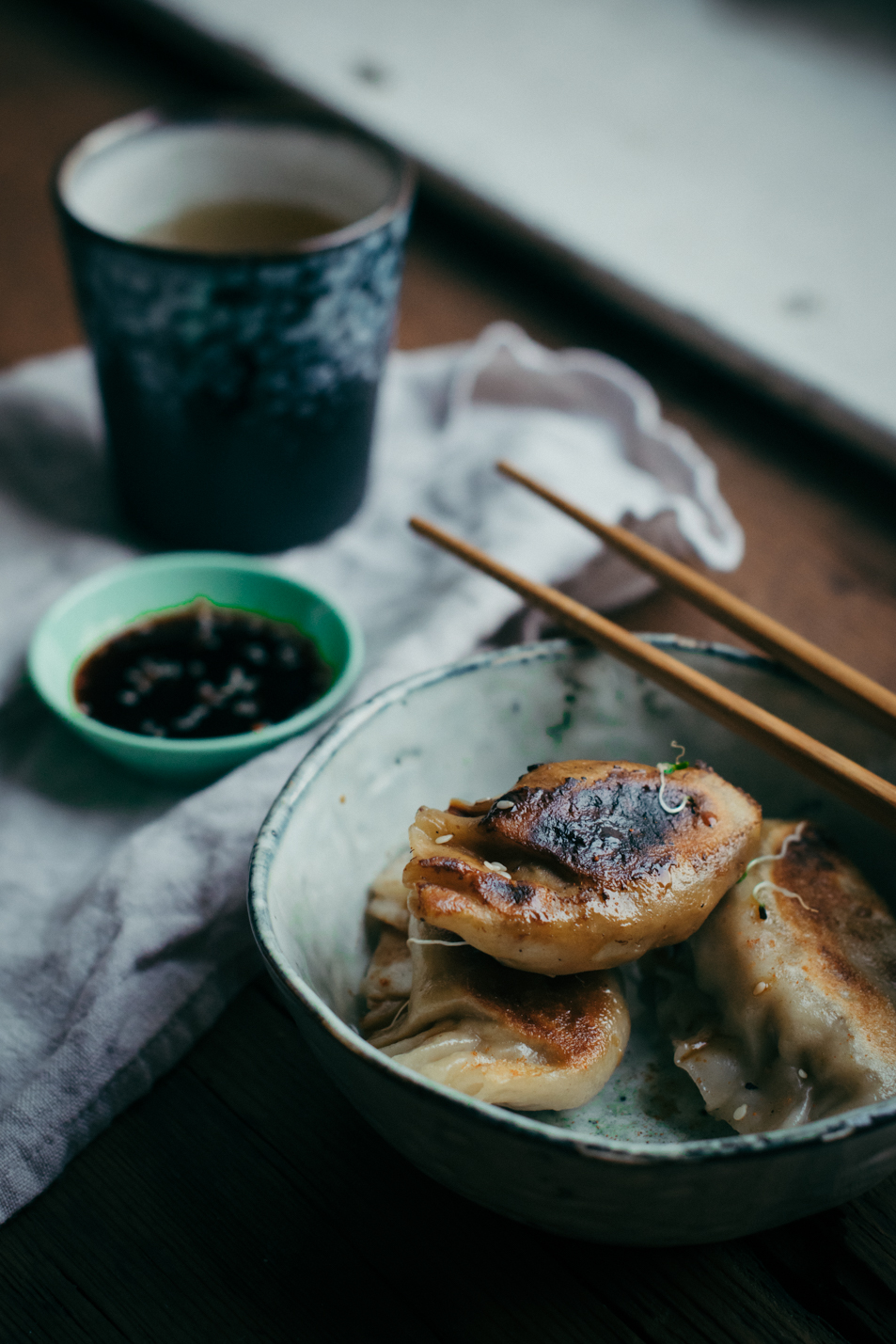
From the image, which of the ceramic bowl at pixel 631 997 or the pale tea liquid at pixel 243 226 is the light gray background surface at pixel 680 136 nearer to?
the pale tea liquid at pixel 243 226

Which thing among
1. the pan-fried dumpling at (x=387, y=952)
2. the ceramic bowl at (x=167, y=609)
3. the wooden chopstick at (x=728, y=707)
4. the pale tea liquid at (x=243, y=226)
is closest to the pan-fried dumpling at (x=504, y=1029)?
the pan-fried dumpling at (x=387, y=952)

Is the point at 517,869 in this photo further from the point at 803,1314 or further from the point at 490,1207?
the point at 803,1314

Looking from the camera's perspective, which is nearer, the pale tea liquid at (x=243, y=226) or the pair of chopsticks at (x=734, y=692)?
the pair of chopsticks at (x=734, y=692)

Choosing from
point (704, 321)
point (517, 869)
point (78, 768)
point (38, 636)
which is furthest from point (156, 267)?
point (704, 321)

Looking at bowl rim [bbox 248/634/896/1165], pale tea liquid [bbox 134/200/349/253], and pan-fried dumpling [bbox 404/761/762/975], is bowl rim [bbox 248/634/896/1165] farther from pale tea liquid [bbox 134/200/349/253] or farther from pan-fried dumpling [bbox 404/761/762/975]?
pale tea liquid [bbox 134/200/349/253]

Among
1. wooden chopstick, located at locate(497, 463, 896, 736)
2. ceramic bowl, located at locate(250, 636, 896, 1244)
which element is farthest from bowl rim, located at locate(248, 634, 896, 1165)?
wooden chopstick, located at locate(497, 463, 896, 736)

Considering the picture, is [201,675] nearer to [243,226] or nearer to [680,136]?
[243,226]
